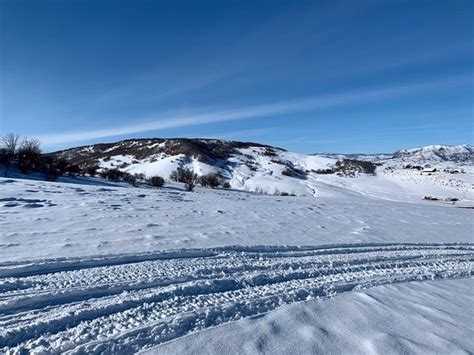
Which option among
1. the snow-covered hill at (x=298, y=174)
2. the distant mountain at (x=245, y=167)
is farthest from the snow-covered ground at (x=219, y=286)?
the distant mountain at (x=245, y=167)

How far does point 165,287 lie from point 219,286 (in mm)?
729

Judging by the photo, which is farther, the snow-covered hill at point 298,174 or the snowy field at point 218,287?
the snow-covered hill at point 298,174

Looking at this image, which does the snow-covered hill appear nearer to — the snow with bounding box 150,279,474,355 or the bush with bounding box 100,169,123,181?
the bush with bounding box 100,169,123,181

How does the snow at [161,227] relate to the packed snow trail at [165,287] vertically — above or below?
above

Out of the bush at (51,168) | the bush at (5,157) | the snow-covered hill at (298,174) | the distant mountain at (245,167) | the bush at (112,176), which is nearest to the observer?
the bush at (5,157)

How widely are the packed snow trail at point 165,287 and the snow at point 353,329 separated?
208 mm

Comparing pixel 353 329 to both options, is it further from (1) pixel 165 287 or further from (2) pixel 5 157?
(2) pixel 5 157

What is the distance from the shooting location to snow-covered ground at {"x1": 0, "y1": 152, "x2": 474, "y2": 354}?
127 inches

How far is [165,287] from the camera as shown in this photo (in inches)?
172

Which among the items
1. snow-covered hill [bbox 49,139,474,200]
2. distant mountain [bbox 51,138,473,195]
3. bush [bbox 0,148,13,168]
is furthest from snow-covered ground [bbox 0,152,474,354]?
distant mountain [bbox 51,138,473,195]

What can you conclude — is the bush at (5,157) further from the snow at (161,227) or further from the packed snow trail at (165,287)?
the packed snow trail at (165,287)

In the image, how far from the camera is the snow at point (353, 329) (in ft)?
10.3

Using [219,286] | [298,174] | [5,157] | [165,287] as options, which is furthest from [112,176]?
[298,174]

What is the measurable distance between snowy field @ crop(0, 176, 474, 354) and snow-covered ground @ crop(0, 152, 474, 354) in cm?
2
